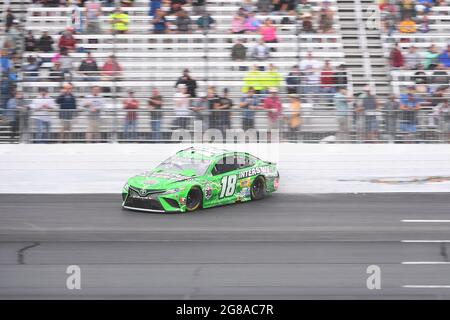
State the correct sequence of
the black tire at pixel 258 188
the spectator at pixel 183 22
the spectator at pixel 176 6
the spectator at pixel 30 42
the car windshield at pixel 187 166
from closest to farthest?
1. the car windshield at pixel 187 166
2. the black tire at pixel 258 188
3. the spectator at pixel 30 42
4. the spectator at pixel 183 22
5. the spectator at pixel 176 6

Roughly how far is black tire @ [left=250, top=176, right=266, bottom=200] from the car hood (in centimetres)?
187

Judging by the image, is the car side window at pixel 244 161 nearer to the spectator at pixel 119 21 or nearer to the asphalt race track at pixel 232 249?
the asphalt race track at pixel 232 249

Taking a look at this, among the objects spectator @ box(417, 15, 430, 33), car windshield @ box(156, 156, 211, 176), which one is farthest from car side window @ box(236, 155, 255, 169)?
spectator @ box(417, 15, 430, 33)

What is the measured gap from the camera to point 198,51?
21.1m

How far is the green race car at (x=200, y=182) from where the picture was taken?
50.2 ft

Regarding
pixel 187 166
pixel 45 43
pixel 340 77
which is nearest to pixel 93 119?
pixel 45 43

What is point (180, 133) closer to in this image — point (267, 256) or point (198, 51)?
point (198, 51)

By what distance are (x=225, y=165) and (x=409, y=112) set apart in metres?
4.92

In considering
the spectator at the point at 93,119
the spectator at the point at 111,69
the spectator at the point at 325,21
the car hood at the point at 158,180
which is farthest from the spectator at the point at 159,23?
the car hood at the point at 158,180

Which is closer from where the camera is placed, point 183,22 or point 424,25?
point 183,22

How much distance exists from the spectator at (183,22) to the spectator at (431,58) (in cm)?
610

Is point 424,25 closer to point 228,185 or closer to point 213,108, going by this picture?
point 213,108

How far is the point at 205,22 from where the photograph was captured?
21547mm
